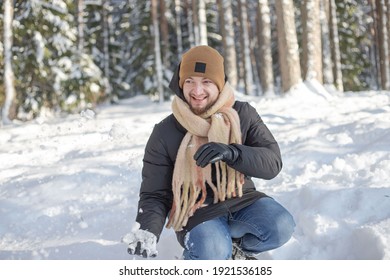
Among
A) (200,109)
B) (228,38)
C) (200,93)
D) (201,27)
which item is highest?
(201,27)

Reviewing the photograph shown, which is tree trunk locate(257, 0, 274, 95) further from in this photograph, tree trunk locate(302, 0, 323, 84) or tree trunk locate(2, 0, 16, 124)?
tree trunk locate(2, 0, 16, 124)

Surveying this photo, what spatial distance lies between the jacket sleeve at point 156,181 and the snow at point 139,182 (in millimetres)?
683

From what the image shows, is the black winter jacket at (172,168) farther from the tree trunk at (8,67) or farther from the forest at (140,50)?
the tree trunk at (8,67)

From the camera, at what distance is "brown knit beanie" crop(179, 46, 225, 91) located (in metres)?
2.94

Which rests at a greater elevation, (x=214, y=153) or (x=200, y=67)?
(x=200, y=67)

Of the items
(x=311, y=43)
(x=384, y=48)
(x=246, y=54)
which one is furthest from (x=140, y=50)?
(x=311, y=43)

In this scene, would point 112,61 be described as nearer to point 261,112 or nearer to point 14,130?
point 14,130

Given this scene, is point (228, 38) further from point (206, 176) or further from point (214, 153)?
point (214, 153)

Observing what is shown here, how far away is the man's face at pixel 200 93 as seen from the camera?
296cm

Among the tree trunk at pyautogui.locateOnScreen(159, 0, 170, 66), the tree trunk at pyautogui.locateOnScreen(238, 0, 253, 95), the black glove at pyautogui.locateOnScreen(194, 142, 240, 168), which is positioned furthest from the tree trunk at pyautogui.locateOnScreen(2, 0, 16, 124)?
the black glove at pyautogui.locateOnScreen(194, 142, 240, 168)

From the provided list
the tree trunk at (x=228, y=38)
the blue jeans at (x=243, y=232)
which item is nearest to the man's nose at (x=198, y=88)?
the blue jeans at (x=243, y=232)

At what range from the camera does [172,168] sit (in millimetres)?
3037

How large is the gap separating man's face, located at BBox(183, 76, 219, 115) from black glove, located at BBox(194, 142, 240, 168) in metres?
0.43

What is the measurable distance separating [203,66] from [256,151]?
0.70 meters
